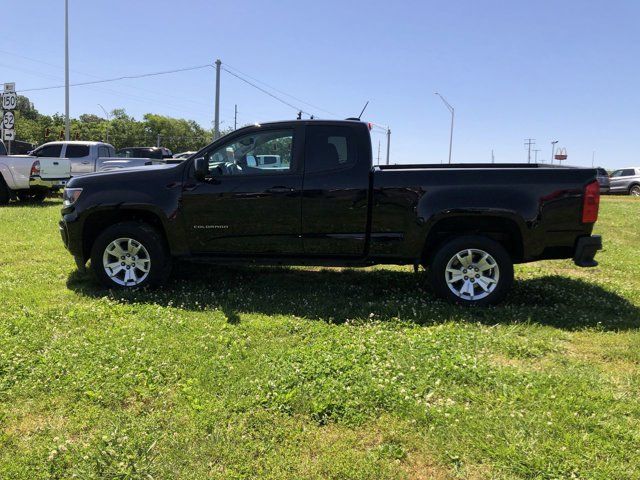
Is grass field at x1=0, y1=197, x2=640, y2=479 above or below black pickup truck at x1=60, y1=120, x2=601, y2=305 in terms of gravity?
below

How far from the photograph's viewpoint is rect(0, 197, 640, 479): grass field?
272cm

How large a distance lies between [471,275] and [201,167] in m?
3.17

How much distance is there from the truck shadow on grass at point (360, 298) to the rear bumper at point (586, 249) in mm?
532

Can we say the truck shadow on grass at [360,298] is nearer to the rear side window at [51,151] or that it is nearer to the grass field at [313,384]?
the grass field at [313,384]

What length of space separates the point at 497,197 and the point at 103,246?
14.5 feet

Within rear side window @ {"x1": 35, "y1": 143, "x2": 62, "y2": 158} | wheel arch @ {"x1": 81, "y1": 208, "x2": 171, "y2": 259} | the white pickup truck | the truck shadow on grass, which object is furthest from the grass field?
rear side window @ {"x1": 35, "y1": 143, "x2": 62, "y2": 158}


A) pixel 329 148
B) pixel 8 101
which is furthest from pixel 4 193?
pixel 329 148

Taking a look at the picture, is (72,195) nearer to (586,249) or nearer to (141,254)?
(141,254)

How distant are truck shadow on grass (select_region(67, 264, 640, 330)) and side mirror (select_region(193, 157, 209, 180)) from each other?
135cm

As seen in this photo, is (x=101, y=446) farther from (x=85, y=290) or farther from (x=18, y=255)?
(x=18, y=255)

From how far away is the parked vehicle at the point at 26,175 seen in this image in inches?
543

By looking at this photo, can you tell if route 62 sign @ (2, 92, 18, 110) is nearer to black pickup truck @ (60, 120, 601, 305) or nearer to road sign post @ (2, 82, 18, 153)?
road sign post @ (2, 82, 18, 153)

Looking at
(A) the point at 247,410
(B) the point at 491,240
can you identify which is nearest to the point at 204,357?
(A) the point at 247,410

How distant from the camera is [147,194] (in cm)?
564
